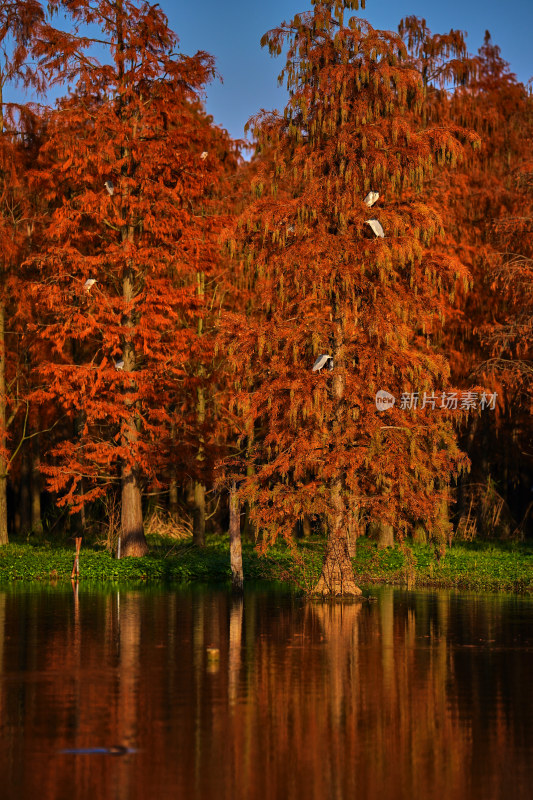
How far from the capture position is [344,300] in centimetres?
2495

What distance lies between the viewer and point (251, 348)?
24.9 metres

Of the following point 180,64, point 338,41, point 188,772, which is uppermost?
point 180,64

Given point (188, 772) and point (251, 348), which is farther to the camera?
point (251, 348)

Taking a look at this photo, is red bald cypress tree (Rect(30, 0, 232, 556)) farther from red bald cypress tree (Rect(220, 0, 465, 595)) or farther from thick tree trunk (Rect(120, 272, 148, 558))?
red bald cypress tree (Rect(220, 0, 465, 595))

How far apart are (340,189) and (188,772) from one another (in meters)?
17.3

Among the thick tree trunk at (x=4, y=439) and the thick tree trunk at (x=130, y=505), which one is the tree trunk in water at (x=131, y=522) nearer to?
the thick tree trunk at (x=130, y=505)

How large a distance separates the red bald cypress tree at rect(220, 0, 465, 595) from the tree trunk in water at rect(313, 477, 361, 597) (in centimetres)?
3

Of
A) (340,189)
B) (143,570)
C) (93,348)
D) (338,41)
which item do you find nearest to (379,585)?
(143,570)

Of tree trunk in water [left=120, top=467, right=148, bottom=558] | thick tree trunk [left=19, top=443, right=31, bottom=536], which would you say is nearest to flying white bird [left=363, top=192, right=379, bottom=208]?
tree trunk in water [left=120, top=467, right=148, bottom=558]

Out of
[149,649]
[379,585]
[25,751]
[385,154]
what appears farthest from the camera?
[379,585]

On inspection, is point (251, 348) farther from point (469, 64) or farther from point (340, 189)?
point (469, 64)

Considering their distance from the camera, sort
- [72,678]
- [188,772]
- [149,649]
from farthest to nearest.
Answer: [149,649] → [72,678] → [188,772]

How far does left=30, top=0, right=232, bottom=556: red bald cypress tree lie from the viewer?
32844 millimetres

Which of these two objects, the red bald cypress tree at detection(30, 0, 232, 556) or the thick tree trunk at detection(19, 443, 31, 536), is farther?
the thick tree trunk at detection(19, 443, 31, 536)
